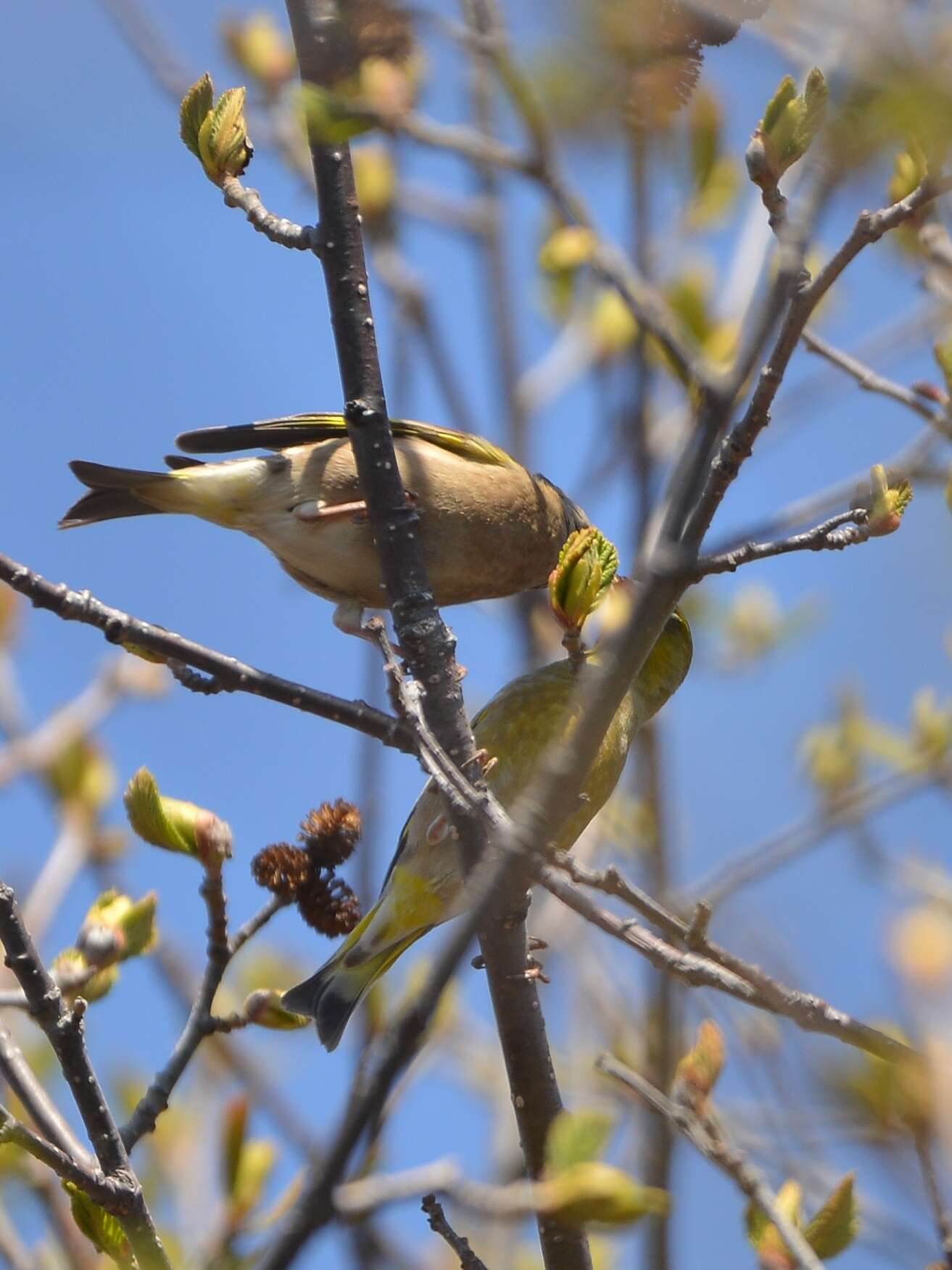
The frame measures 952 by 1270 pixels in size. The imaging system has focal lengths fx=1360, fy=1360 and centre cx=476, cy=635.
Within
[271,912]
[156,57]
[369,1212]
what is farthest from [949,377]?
[156,57]

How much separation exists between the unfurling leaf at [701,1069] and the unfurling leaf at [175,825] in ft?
3.57

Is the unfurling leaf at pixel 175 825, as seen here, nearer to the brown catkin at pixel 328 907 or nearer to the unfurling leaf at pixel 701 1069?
the brown catkin at pixel 328 907

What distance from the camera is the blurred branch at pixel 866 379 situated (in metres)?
3.62

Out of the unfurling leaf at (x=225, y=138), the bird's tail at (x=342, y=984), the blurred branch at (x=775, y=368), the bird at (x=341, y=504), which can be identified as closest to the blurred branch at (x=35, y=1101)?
the bird's tail at (x=342, y=984)

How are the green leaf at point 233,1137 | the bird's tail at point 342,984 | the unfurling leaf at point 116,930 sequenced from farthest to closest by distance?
the bird's tail at point 342,984
the unfurling leaf at point 116,930
the green leaf at point 233,1137

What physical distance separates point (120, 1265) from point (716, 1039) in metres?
1.18

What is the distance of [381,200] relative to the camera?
6922 millimetres

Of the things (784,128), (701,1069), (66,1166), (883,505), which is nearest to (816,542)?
(883,505)

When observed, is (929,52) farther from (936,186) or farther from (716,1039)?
(716,1039)

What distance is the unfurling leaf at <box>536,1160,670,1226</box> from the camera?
1900 millimetres

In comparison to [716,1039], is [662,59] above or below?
above

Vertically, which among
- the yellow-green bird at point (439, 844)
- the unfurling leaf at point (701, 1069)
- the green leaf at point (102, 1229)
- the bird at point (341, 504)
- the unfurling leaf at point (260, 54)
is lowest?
A: the green leaf at point (102, 1229)

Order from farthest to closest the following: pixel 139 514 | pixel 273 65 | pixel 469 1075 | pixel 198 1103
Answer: pixel 469 1075
pixel 198 1103
pixel 273 65
pixel 139 514

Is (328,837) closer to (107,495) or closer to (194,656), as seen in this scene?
(194,656)
